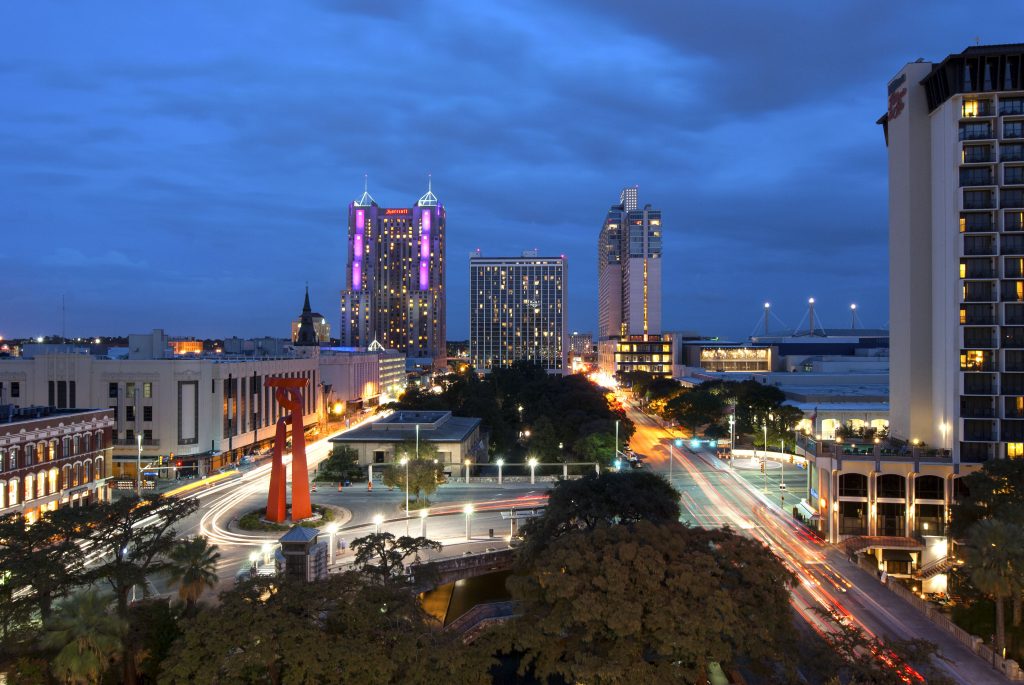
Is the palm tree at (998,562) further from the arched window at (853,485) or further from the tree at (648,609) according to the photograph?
the arched window at (853,485)

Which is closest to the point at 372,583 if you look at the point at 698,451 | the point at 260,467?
the point at 260,467

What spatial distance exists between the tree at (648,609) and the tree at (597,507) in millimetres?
8158

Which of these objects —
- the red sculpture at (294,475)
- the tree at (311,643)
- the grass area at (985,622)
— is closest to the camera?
the tree at (311,643)

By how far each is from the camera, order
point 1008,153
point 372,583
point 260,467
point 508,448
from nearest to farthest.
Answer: point 372,583 < point 1008,153 < point 260,467 < point 508,448

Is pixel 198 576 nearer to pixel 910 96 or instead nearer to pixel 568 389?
pixel 910 96

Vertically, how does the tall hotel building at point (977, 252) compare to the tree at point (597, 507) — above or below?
above

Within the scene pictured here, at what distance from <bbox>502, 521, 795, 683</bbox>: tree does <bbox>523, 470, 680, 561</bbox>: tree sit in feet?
26.8

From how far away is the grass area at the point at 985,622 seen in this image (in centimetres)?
3566

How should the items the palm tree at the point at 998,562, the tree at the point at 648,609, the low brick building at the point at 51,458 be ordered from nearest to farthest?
the tree at the point at 648,609 < the palm tree at the point at 998,562 < the low brick building at the point at 51,458

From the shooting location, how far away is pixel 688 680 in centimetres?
2686

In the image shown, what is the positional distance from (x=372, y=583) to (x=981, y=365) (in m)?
49.3

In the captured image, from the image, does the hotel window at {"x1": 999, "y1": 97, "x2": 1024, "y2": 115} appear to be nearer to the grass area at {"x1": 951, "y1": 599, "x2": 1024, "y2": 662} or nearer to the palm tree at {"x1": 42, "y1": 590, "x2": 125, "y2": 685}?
the grass area at {"x1": 951, "y1": 599, "x2": 1024, "y2": 662}

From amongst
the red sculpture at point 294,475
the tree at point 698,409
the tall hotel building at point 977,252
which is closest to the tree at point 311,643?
the red sculpture at point 294,475

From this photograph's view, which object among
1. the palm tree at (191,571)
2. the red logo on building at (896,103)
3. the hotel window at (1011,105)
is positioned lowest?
the palm tree at (191,571)
